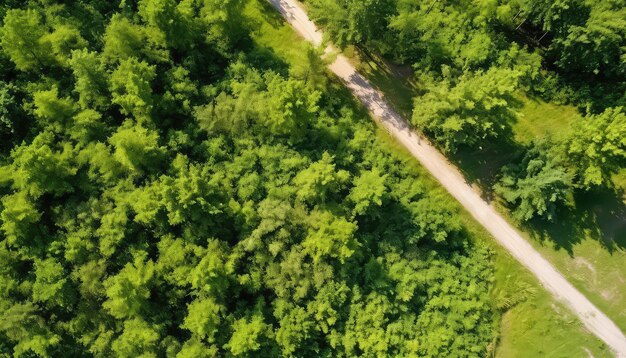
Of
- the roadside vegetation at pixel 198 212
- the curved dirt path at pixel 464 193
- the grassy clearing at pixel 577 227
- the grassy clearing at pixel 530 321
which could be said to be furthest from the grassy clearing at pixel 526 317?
the grassy clearing at pixel 577 227

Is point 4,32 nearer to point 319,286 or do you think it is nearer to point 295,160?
point 295,160

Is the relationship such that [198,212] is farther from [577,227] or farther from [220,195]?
[577,227]

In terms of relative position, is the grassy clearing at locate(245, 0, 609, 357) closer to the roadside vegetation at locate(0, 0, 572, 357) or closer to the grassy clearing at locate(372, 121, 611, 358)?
the grassy clearing at locate(372, 121, 611, 358)

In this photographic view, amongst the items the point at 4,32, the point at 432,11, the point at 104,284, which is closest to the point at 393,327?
the point at 104,284

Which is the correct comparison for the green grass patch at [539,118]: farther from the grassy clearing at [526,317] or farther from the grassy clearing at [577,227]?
the grassy clearing at [526,317]

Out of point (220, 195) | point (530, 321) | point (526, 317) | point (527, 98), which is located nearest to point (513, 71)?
point (527, 98)

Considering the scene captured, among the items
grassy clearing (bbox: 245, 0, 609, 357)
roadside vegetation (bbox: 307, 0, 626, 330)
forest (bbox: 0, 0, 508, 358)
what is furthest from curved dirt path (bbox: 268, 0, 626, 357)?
forest (bbox: 0, 0, 508, 358)
